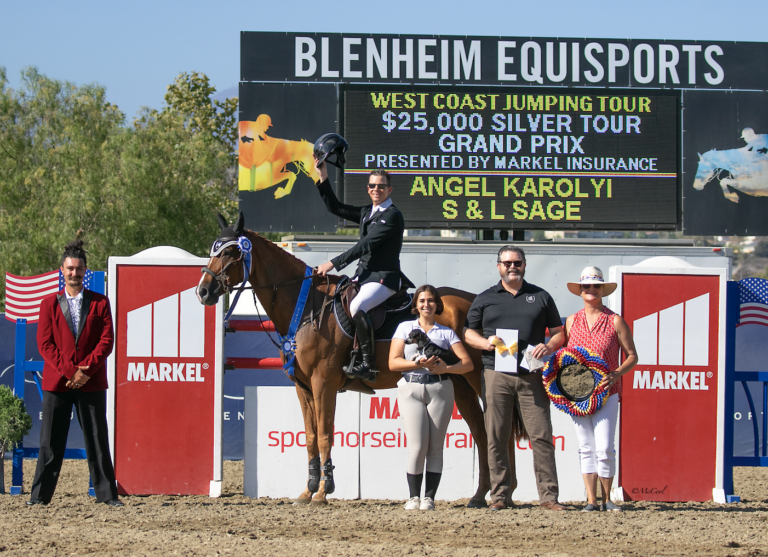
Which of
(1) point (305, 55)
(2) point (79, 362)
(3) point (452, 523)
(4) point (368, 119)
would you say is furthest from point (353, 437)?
(1) point (305, 55)

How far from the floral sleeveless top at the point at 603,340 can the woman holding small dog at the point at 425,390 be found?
0.87 metres

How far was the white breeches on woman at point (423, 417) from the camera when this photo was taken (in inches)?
249

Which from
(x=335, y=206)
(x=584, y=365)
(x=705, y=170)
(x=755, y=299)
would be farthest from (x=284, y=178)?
(x=584, y=365)

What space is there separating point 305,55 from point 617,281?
839 centimetres

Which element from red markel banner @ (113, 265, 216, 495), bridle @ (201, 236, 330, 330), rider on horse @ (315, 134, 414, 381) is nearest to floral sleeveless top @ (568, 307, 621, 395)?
rider on horse @ (315, 134, 414, 381)

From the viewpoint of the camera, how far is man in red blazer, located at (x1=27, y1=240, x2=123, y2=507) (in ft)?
21.7

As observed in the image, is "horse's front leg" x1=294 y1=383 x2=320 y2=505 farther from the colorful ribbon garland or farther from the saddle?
the colorful ribbon garland

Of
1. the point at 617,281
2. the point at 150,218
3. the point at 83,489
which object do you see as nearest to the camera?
the point at 617,281

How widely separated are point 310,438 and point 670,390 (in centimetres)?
315

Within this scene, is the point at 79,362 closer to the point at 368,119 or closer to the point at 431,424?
the point at 431,424

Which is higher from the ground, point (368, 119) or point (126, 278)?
point (368, 119)

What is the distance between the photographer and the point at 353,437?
25.2 ft

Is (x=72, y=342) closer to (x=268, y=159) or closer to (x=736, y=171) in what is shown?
(x=268, y=159)

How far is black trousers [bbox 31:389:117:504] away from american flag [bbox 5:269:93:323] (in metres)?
1.41
